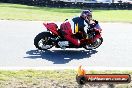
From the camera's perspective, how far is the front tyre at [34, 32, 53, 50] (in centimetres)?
1304

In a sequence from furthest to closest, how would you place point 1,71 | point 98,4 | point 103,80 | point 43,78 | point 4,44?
1. point 98,4
2. point 4,44
3. point 1,71
4. point 43,78
5. point 103,80

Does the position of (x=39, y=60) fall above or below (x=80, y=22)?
below

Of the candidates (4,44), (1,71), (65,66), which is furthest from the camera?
(4,44)

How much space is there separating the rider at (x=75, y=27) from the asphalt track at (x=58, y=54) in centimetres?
49

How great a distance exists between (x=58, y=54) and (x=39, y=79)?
388cm

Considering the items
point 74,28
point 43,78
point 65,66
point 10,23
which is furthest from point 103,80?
point 10,23

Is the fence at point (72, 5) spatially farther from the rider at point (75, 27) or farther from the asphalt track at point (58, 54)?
the rider at point (75, 27)

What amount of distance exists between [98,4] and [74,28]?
23.1 metres

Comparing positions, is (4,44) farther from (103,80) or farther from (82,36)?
(103,80)

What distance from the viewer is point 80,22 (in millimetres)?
13258

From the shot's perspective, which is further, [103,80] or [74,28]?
[74,28]

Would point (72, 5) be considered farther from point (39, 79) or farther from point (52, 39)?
point (39, 79)

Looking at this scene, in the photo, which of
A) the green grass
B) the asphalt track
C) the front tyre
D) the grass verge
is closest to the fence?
the green grass

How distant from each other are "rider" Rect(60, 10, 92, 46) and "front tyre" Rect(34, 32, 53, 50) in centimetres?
50
